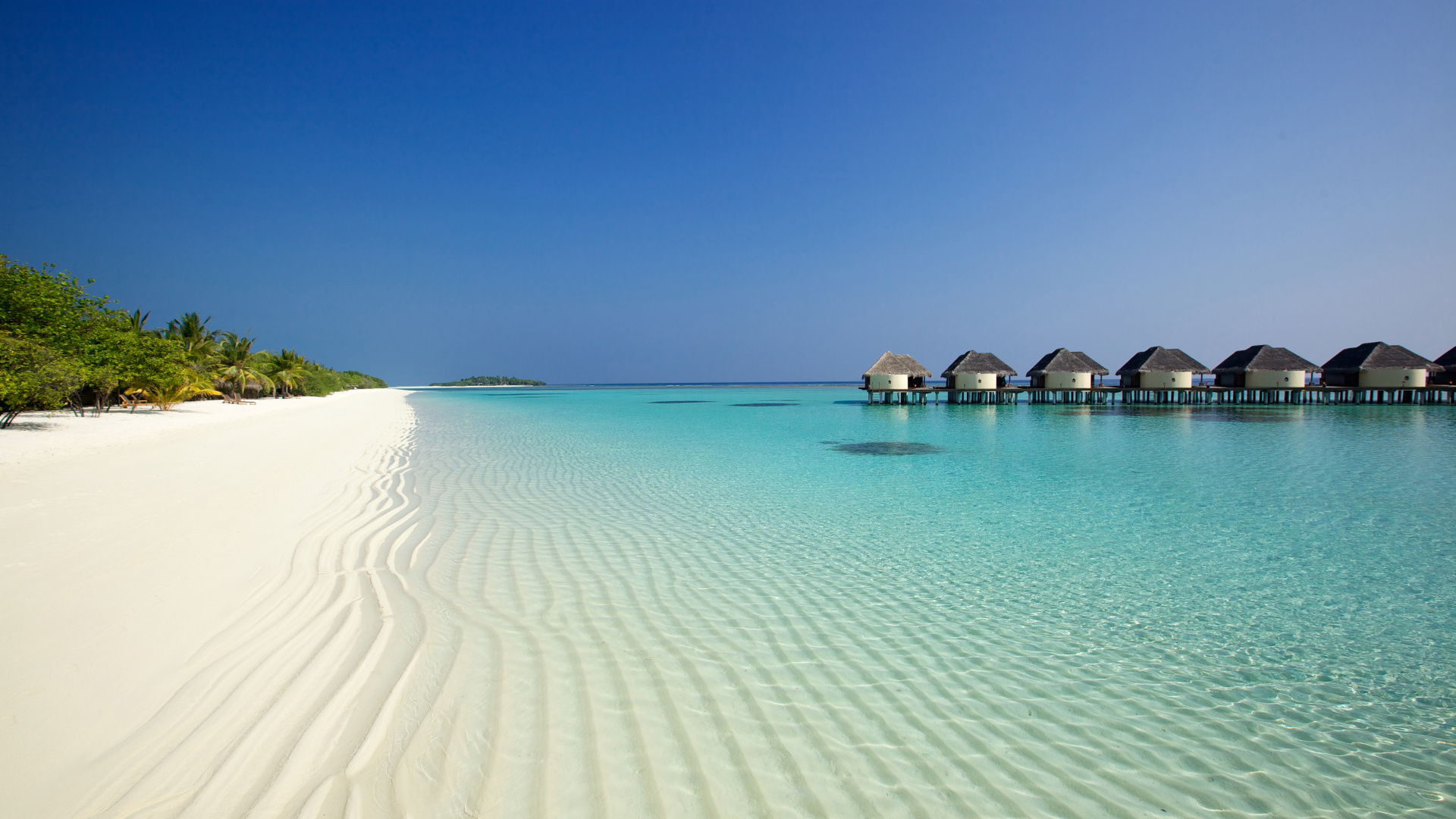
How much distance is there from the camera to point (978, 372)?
3231cm

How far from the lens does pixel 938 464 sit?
10773mm

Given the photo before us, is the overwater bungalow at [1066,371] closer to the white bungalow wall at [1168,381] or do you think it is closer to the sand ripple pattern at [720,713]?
the white bungalow wall at [1168,381]

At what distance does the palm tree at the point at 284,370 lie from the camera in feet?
115

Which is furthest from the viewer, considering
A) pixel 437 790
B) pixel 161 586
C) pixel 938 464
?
pixel 938 464

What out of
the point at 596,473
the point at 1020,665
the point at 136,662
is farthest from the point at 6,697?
the point at 596,473

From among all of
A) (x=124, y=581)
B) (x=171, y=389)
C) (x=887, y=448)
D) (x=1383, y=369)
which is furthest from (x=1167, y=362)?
(x=171, y=389)

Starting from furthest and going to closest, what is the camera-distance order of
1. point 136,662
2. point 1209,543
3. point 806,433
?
point 806,433, point 1209,543, point 136,662

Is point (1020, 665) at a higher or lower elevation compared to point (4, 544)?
lower

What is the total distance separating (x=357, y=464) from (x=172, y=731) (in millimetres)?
8345

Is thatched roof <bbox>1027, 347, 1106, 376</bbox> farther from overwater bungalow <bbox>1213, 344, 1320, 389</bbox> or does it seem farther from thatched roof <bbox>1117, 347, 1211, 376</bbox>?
overwater bungalow <bbox>1213, 344, 1320, 389</bbox>

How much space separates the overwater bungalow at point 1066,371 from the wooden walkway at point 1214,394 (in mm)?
394

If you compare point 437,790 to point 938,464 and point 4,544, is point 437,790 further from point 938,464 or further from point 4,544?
point 938,464

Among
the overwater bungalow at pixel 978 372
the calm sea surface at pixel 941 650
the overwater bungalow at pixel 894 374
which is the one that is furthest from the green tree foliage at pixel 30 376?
the overwater bungalow at pixel 978 372

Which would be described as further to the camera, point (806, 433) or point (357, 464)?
point (806, 433)
